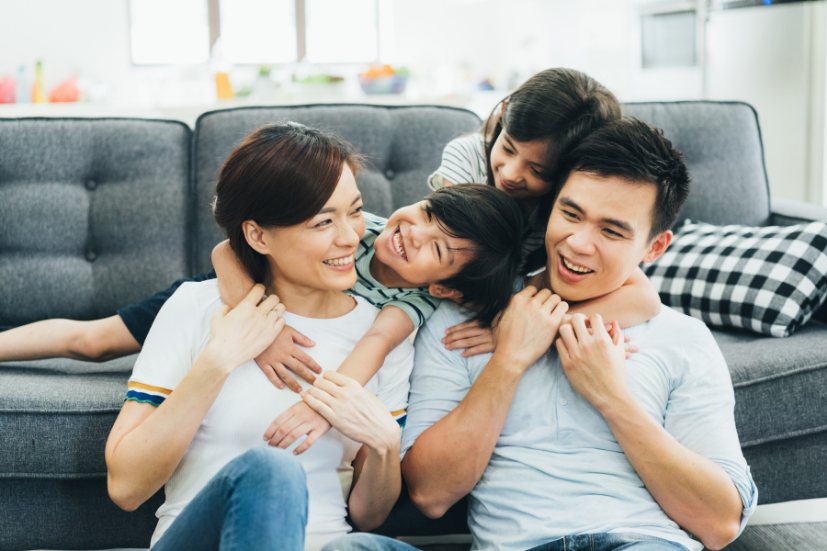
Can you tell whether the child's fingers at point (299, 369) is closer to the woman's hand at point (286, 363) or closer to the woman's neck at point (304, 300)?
the woman's hand at point (286, 363)

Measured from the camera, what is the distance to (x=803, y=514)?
1669 millimetres

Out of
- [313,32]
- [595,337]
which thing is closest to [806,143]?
[595,337]

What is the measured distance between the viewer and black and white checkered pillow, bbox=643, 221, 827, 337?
1.63m

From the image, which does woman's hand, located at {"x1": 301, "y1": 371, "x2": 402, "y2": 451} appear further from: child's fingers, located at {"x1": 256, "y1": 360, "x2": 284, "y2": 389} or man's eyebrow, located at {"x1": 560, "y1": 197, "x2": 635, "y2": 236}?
man's eyebrow, located at {"x1": 560, "y1": 197, "x2": 635, "y2": 236}

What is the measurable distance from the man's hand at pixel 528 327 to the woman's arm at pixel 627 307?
6cm

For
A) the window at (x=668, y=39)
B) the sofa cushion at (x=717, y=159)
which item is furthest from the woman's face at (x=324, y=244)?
the window at (x=668, y=39)

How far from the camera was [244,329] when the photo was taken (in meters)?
1.06

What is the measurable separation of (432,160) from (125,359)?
1049mm

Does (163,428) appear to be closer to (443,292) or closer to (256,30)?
(443,292)

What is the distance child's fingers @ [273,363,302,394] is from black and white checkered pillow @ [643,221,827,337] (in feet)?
3.98

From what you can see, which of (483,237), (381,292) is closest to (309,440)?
(381,292)

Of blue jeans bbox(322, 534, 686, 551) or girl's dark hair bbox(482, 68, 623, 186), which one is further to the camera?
girl's dark hair bbox(482, 68, 623, 186)

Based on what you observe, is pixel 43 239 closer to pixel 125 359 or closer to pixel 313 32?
pixel 125 359

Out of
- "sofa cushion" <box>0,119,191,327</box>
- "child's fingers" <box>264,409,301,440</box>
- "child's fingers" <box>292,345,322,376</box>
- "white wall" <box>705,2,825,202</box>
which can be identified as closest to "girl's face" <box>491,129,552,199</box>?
"child's fingers" <box>292,345,322,376</box>
